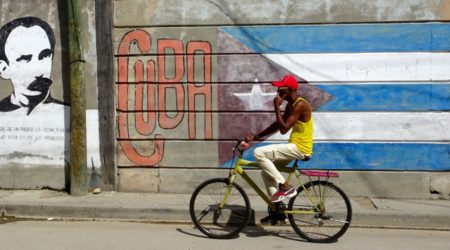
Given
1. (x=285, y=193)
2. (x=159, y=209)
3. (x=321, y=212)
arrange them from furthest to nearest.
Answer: (x=159, y=209), (x=321, y=212), (x=285, y=193)

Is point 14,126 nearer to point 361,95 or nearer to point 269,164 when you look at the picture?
point 269,164

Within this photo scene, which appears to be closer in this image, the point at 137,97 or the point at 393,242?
the point at 393,242

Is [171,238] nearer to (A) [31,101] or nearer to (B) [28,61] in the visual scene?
(A) [31,101]

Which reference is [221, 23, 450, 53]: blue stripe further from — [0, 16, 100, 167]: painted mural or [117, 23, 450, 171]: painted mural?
[0, 16, 100, 167]: painted mural

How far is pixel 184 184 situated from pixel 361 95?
2.85 metres

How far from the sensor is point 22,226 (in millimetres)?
6680

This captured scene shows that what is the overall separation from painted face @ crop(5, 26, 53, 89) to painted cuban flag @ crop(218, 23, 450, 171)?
2.63 meters

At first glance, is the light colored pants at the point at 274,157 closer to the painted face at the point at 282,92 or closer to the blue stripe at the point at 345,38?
the painted face at the point at 282,92

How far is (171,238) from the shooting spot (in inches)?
238

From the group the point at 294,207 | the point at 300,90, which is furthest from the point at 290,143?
the point at 300,90

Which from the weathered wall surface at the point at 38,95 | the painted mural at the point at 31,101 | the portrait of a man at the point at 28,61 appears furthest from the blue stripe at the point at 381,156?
the portrait of a man at the point at 28,61

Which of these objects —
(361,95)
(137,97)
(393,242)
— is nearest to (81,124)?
(137,97)

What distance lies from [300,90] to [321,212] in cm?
236

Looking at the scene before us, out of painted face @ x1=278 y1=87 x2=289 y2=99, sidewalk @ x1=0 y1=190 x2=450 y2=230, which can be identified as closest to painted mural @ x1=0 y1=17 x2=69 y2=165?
sidewalk @ x1=0 y1=190 x2=450 y2=230
